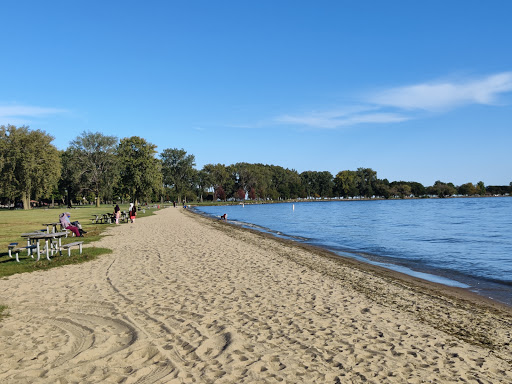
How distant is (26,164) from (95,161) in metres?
15.6

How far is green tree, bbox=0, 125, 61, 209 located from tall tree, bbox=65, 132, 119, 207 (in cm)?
789

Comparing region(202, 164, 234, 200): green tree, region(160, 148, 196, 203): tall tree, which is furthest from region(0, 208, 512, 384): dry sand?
region(202, 164, 234, 200): green tree

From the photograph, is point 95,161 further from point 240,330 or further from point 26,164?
point 240,330

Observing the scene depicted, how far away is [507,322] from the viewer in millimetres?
7898

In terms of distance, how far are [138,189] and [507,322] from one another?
176 ft

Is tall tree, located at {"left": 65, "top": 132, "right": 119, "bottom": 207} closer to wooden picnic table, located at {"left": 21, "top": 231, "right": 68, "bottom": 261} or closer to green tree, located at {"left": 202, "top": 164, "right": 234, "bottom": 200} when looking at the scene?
wooden picnic table, located at {"left": 21, "top": 231, "right": 68, "bottom": 261}

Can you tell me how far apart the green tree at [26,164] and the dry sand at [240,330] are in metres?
60.7

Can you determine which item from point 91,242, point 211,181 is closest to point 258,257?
point 91,242

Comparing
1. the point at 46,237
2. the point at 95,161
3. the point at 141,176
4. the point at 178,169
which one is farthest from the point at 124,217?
the point at 178,169

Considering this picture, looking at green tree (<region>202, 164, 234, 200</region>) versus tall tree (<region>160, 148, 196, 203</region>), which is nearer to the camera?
tall tree (<region>160, 148, 196, 203</region>)

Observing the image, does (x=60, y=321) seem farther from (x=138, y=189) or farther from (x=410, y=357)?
(x=138, y=189)

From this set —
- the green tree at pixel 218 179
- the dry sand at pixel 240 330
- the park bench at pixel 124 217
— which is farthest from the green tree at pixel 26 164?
the green tree at pixel 218 179

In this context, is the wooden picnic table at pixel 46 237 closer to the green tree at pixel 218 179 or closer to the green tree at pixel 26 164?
the green tree at pixel 26 164

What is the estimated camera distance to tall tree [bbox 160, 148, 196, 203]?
5349 inches
